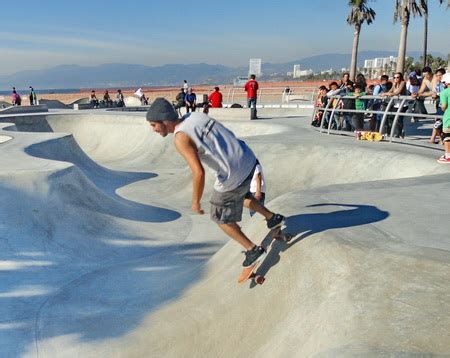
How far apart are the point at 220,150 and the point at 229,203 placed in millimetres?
541

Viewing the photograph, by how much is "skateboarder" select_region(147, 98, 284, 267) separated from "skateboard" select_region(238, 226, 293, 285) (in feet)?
1.36

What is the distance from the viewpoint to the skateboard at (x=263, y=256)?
424 centimetres

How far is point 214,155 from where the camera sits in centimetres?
362

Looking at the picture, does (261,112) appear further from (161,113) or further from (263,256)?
(161,113)

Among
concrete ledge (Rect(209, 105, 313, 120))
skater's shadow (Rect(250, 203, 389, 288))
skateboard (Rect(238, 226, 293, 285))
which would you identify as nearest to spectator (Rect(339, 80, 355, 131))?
concrete ledge (Rect(209, 105, 313, 120))

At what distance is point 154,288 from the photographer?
600cm

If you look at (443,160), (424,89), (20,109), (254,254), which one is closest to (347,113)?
(424,89)

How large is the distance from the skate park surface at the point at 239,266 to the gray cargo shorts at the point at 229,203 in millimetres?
699

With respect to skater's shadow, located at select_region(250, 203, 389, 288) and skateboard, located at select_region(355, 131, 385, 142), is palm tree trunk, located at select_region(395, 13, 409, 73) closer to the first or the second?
skateboard, located at select_region(355, 131, 385, 142)

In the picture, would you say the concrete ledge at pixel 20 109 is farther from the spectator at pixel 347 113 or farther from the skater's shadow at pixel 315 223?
the skater's shadow at pixel 315 223

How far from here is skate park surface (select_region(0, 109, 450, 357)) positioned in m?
3.07

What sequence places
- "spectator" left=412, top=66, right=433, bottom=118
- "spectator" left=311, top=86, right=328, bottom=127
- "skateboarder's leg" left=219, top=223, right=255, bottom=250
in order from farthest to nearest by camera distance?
"spectator" left=311, top=86, right=328, bottom=127, "spectator" left=412, top=66, right=433, bottom=118, "skateboarder's leg" left=219, top=223, right=255, bottom=250

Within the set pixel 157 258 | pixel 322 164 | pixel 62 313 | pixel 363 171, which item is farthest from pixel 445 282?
pixel 322 164

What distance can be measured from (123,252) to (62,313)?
7.09 ft
